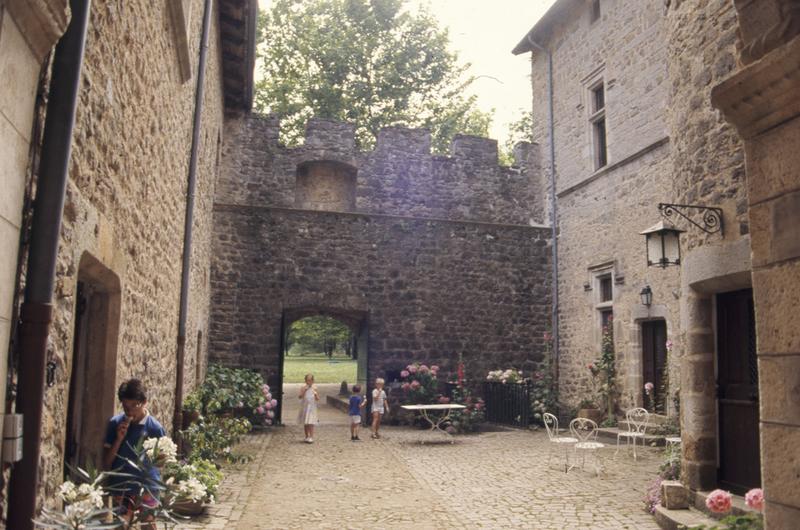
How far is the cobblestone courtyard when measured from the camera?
5668mm

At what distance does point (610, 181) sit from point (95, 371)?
33.7 feet

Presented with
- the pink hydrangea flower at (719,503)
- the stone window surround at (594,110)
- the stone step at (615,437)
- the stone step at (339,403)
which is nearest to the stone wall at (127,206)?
the pink hydrangea flower at (719,503)

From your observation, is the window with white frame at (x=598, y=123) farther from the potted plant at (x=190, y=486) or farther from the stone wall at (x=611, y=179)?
the potted plant at (x=190, y=486)

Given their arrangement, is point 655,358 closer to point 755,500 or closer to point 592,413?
point 592,413

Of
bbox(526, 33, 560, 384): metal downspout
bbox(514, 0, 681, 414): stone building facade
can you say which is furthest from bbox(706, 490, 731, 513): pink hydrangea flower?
bbox(526, 33, 560, 384): metal downspout

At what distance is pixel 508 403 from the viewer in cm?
1317

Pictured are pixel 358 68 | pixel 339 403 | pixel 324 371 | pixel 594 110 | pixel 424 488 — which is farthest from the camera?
pixel 324 371

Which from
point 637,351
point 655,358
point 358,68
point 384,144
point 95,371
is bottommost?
point 95,371

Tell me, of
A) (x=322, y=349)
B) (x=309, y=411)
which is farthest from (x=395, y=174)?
(x=322, y=349)

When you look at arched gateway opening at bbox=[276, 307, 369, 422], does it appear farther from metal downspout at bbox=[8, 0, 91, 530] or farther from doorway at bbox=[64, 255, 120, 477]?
metal downspout at bbox=[8, 0, 91, 530]

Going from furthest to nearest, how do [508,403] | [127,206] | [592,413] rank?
[508,403], [592,413], [127,206]

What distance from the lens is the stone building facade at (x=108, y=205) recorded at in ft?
7.62

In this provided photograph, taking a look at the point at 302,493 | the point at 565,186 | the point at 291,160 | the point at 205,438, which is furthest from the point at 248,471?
the point at 565,186

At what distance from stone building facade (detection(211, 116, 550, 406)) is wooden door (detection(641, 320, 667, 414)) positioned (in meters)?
3.09
